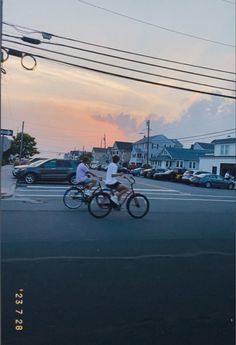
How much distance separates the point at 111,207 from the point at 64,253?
472 centimetres

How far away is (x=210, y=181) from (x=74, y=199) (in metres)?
25.1

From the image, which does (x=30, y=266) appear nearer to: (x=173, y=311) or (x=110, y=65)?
(x=173, y=311)

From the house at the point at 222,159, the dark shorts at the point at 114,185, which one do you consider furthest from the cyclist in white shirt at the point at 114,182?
the house at the point at 222,159

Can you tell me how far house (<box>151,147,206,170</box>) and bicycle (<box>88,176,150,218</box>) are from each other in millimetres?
61588

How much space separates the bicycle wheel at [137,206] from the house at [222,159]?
138ft

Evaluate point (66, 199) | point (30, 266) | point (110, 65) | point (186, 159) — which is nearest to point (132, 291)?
point (30, 266)

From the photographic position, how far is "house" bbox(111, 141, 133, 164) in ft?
362

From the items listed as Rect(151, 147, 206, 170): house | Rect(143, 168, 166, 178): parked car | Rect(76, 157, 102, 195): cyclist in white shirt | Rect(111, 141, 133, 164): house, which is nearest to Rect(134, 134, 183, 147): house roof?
Rect(111, 141, 133, 164): house

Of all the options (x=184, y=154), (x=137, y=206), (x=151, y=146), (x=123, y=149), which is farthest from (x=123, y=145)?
(x=137, y=206)

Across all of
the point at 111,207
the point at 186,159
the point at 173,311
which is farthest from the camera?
the point at 186,159

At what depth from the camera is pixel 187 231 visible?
916 cm

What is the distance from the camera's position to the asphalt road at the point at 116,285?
3.67 m

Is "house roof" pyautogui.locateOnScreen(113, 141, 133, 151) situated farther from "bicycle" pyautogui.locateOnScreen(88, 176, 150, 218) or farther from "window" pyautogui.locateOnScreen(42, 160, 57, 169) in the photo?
"bicycle" pyautogui.locateOnScreen(88, 176, 150, 218)

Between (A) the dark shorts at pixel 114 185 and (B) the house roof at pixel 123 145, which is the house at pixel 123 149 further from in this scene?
(A) the dark shorts at pixel 114 185
